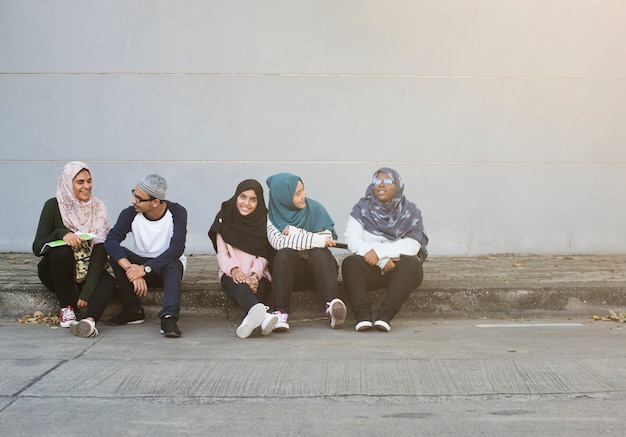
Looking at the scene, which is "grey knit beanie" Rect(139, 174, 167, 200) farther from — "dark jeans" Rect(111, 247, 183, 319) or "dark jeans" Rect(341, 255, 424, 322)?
"dark jeans" Rect(341, 255, 424, 322)

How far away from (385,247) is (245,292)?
120 centimetres

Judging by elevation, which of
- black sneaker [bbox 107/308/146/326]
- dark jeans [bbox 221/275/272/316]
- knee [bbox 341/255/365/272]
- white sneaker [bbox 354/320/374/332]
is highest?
knee [bbox 341/255/365/272]

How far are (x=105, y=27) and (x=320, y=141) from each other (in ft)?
9.14

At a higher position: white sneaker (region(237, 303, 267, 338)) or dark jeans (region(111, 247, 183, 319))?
dark jeans (region(111, 247, 183, 319))

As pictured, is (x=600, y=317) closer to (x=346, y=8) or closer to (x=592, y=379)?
(x=592, y=379)

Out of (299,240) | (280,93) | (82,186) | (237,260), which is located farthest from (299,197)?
(280,93)

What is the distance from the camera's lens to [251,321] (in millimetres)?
6426

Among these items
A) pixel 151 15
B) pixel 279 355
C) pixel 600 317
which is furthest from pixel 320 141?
pixel 279 355

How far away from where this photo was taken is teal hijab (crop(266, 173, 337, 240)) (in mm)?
7039

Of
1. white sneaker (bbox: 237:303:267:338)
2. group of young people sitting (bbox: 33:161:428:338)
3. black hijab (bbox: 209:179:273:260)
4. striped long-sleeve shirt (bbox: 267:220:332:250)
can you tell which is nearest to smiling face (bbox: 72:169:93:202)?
group of young people sitting (bbox: 33:161:428:338)

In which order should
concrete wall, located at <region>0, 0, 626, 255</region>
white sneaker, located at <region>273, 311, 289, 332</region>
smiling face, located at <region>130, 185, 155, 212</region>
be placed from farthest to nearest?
1. concrete wall, located at <region>0, 0, 626, 255</region>
2. smiling face, located at <region>130, 185, 155, 212</region>
3. white sneaker, located at <region>273, 311, 289, 332</region>

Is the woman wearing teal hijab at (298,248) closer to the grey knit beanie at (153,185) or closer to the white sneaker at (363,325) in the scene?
the white sneaker at (363,325)

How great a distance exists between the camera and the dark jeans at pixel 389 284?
6.80 metres

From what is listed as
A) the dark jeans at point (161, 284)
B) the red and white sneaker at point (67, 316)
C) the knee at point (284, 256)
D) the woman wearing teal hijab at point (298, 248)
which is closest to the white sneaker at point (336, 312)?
the woman wearing teal hijab at point (298, 248)
